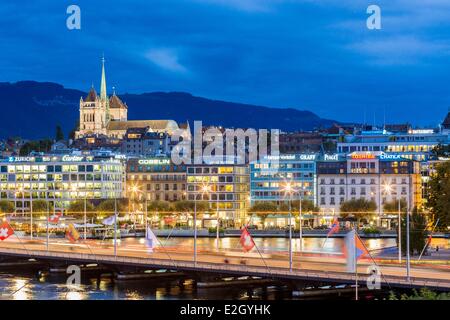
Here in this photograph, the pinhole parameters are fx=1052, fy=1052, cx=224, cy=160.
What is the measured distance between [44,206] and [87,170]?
9787mm

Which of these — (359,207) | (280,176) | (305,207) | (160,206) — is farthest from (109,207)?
(359,207)

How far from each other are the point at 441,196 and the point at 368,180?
5770cm

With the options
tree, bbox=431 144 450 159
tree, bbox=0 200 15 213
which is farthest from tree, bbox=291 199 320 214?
tree, bbox=0 200 15 213

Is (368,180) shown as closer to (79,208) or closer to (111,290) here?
(79,208)

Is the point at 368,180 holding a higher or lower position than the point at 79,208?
higher

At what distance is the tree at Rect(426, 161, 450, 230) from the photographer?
224 feet

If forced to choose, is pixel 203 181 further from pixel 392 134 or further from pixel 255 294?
pixel 255 294

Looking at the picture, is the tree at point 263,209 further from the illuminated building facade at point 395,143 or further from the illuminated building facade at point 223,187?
the illuminated building facade at point 395,143

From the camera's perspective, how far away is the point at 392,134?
159625 mm

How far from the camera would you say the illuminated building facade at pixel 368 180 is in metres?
126

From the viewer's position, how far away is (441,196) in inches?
2741

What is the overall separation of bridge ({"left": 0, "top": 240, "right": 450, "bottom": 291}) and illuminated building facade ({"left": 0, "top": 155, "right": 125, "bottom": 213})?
6304 centimetres
